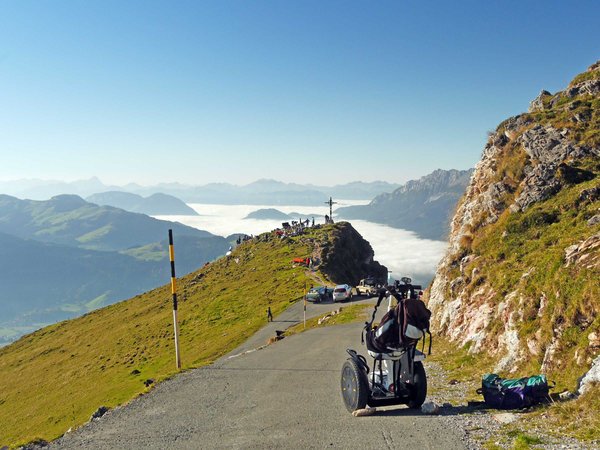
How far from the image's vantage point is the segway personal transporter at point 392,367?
11.4 m

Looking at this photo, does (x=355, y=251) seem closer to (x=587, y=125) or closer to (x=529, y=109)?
(x=529, y=109)

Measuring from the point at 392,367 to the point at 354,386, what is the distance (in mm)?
1255

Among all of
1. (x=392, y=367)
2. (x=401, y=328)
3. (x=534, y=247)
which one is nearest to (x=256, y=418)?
(x=392, y=367)

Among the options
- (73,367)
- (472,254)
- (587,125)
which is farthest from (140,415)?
(73,367)

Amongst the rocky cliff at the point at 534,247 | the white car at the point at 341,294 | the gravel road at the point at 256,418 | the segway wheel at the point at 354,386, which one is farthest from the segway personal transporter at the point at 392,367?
the white car at the point at 341,294

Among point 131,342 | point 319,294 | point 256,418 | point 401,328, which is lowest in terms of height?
point 131,342

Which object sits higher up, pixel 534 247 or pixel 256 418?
pixel 534 247

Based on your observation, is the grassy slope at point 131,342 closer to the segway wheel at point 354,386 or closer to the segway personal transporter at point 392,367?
the segway wheel at point 354,386

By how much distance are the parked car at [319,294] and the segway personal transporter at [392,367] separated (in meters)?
46.6

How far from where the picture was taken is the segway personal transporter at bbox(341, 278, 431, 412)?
11391mm

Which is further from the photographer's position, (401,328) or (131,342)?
(131,342)

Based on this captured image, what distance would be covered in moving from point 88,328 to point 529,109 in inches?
3710

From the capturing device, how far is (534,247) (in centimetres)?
2123

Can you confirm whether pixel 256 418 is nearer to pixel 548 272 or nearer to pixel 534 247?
pixel 548 272
